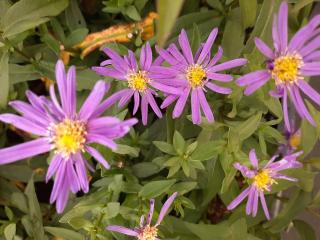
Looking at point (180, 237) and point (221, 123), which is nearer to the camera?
point (221, 123)

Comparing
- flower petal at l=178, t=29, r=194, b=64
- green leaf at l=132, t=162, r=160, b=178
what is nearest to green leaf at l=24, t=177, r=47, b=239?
green leaf at l=132, t=162, r=160, b=178

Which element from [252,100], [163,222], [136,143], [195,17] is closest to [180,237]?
[163,222]

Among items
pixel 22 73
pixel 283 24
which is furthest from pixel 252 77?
pixel 22 73

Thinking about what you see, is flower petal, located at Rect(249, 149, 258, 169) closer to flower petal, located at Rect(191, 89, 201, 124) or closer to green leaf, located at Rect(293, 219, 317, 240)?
flower petal, located at Rect(191, 89, 201, 124)

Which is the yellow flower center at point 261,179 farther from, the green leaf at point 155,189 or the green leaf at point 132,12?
the green leaf at point 132,12

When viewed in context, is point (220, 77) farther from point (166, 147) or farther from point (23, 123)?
point (23, 123)

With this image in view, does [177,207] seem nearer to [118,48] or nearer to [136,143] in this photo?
[136,143]

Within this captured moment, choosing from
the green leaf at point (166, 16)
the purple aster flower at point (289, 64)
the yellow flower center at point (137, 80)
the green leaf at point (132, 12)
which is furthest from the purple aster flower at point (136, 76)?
the green leaf at point (166, 16)
